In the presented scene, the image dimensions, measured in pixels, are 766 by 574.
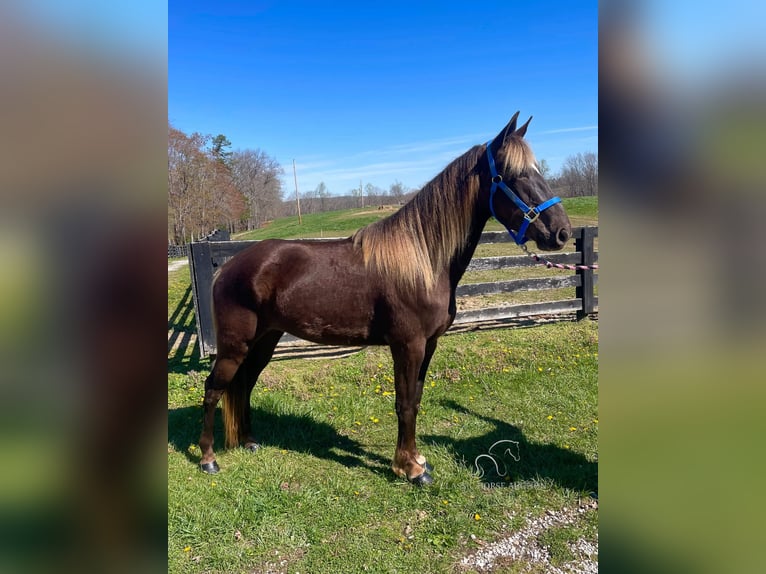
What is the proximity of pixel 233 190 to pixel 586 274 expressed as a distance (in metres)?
35.3

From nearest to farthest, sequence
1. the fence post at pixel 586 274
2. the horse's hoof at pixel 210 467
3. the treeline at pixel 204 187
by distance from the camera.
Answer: the horse's hoof at pixel 210 467 → the fence post at pixel 586 274 → the treeline at pixel 204 187

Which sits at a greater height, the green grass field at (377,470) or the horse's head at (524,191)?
the horse's head at (524,191)

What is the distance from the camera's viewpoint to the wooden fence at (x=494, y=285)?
16.7 ft

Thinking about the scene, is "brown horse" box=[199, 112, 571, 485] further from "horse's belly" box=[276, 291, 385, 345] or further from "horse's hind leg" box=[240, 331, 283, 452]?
"horse's hind leg" box=[240, 331, 283, 452]

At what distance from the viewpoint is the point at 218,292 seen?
3152mm

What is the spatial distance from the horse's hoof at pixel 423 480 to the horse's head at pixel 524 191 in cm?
173

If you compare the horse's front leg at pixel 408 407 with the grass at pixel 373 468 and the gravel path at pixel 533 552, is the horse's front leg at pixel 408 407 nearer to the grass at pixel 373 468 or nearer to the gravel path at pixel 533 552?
the grass at pixel 373 468

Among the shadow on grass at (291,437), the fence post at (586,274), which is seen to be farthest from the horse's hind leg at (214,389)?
the fence post at (586,274)

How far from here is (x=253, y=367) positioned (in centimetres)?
358

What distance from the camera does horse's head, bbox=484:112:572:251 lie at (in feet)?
8.73

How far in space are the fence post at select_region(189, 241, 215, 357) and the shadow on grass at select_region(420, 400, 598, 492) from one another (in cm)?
294

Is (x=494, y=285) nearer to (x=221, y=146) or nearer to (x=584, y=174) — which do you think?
(x=584, y=174)

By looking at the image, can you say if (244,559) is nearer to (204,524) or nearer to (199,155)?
(204,524)
